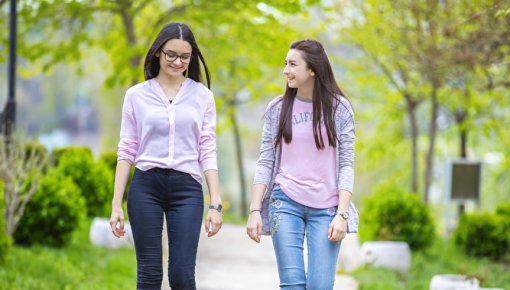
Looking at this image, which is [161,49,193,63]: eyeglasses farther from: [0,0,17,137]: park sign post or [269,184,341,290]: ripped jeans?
[0,0,17,137]: park sign post

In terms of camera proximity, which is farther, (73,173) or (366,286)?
(73,173)

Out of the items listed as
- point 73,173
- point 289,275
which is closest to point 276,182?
point 289,275

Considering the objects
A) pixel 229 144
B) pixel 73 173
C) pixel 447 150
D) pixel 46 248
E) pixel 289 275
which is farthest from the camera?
pixel 229 144

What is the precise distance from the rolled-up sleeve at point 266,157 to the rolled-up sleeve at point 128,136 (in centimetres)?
66

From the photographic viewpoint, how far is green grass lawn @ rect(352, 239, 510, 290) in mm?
8837

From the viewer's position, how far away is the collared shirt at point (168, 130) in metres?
4.21

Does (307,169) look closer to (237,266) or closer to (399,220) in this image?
(237,266)

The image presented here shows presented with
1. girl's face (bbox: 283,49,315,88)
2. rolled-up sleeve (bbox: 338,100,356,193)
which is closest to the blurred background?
rolled-up sleeve (bbox: 338,100,356,193)

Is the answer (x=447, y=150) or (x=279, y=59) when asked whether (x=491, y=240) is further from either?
(x=447, y=150)

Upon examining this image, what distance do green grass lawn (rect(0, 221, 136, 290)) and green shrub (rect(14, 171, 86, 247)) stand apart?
20 cm

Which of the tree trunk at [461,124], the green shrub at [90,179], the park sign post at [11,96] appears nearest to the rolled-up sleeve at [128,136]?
the park sign post at [11,96]

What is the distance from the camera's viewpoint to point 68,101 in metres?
46.7

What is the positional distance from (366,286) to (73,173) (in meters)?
5.21

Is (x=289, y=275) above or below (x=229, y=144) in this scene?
below
